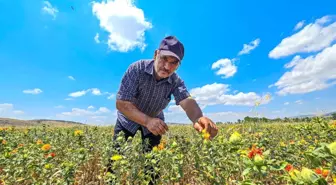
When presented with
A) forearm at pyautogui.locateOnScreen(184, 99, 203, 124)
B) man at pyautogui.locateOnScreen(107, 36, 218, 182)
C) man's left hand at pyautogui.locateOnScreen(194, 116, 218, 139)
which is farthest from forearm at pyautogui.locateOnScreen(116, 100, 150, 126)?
forearm at pyautogui.locateOnScreen(184, 99, 203, 124)

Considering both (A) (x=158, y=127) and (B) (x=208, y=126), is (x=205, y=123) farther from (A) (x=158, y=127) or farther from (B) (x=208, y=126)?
(A) (x=158, y=127)

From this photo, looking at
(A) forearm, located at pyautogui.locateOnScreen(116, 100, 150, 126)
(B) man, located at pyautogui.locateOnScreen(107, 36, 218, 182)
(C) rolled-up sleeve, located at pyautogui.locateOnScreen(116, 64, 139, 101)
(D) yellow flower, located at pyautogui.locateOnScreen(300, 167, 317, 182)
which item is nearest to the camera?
(D) yellow flower, located at pyautogui.locateOnScreen(300, 167, 317, 182)

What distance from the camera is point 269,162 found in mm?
1327

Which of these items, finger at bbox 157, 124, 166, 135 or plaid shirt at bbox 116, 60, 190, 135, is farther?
plaid shirt at bbox 116, 60, 190, 135

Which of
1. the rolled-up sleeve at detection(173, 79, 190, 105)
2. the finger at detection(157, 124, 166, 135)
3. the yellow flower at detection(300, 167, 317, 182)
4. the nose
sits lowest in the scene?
the yellow flower at detection(300, 167, 317, 182)

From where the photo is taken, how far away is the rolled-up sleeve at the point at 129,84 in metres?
3.56

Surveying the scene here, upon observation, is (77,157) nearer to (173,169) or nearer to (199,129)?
(173,169)

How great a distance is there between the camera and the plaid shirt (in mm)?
3645

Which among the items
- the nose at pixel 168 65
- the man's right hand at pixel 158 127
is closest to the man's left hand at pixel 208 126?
the man's right hand at pixel 158 127

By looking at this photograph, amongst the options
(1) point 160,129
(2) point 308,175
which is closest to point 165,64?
(1) point 160,129

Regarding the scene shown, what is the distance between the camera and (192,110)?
3742 millimetres

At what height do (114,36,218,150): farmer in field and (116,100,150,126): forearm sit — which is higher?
(114,36,218,150): farmer in field

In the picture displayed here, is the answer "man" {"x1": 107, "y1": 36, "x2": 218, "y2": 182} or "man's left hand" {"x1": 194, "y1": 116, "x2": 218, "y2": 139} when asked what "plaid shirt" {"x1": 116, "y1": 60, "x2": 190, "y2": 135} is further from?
"man's left hand" {"x1": 194, "y1": 116, "x2": 218, "y2": 139}

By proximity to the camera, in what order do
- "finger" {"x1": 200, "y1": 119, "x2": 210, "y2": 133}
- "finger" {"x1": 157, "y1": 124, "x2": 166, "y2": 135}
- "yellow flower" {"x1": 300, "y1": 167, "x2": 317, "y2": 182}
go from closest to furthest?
"yellow flower" {"x1": 300, "y1": 167, "x2": 317, "y2": 182} < "finger" {"x1": 157, "y1": 124, "x2": 166, "y2": 135} < "finger" {"x1": 200, "y1": 119, "x2": 210, "y2": 133}
